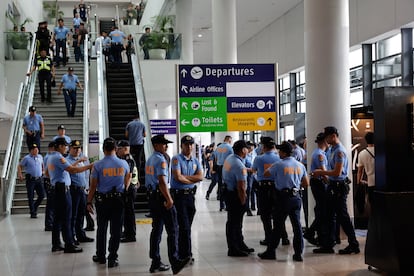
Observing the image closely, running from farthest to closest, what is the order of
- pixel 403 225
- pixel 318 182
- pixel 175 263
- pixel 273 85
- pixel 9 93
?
pixel 9 93 → pixel 273 85 → pixel 318 182 → pixel 175 263 → pixel 403 225

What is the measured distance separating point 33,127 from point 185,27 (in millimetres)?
8027

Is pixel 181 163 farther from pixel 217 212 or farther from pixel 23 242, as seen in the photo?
pixel 217 212

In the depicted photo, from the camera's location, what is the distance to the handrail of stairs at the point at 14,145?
577 inches

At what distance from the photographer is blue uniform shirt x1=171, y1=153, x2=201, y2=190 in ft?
24.6

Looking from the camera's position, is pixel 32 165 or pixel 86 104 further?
pixel 86 104

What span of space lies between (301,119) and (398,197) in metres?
10.4

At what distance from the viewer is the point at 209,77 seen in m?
9.70

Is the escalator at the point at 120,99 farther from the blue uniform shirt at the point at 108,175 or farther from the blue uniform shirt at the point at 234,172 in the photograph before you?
the blue uniform shirt at the point at 108,175

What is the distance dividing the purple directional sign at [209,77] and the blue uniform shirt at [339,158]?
2.13 metres

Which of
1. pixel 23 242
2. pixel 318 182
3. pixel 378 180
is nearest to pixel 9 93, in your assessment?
pixel 23 242

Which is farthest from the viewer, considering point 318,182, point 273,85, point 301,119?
point 301,119

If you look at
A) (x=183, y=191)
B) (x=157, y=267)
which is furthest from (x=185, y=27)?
(x=157, y=267)

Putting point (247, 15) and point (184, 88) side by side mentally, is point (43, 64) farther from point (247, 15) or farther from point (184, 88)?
point (247, 15)

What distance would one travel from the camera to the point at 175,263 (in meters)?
7.30
